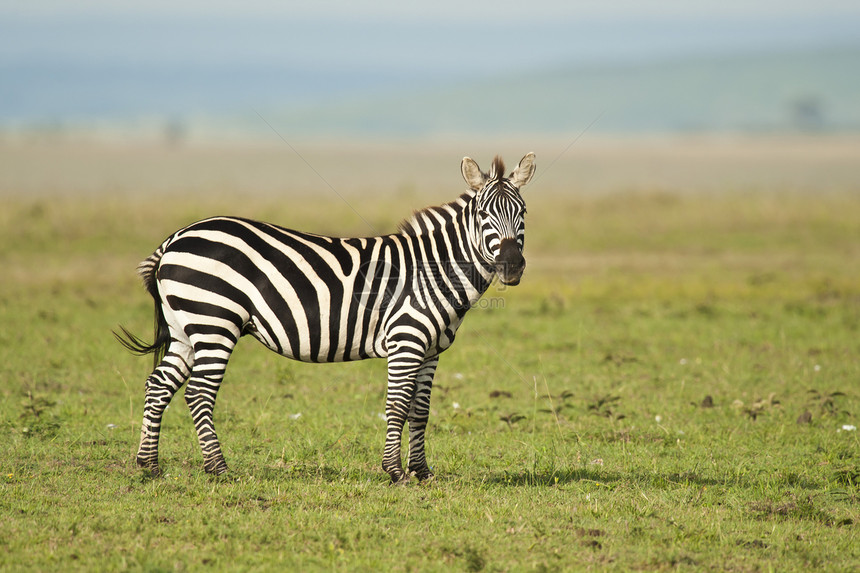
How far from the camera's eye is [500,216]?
22.5 feet

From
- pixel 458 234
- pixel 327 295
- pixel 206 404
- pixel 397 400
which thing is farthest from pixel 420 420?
pixel 206 404

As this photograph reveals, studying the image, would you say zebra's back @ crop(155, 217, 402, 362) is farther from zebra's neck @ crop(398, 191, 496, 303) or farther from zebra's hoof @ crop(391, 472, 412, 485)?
zebra's hoof @ crop(391, 472, 412, 485)

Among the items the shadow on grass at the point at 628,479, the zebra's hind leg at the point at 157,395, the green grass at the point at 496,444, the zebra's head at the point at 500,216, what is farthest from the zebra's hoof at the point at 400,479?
the zebra's hind leg at the point at 157,395

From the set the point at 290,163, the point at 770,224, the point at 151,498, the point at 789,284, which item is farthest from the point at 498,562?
the point at 290,163

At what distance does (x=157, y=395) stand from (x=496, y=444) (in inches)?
134

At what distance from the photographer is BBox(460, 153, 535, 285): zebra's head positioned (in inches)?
263

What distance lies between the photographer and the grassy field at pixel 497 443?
580 centimetres

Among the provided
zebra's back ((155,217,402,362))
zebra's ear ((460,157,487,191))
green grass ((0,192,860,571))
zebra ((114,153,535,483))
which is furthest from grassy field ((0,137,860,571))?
zebra's ear ((460,157,487,191))

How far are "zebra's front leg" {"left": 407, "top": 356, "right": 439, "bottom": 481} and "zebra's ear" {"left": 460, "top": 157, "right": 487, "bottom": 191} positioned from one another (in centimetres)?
158

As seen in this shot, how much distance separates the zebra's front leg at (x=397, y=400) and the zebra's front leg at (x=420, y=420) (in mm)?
155

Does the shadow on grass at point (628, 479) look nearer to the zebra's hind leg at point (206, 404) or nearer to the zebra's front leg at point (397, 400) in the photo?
the zebra's front leg at point (397, 400)

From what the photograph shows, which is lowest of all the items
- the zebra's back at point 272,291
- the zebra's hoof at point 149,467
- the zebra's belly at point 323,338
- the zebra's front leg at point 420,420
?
the zebra's hoof at point 149,467

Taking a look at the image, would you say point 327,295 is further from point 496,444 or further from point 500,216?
point 496,444

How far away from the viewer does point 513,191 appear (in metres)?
7.11
